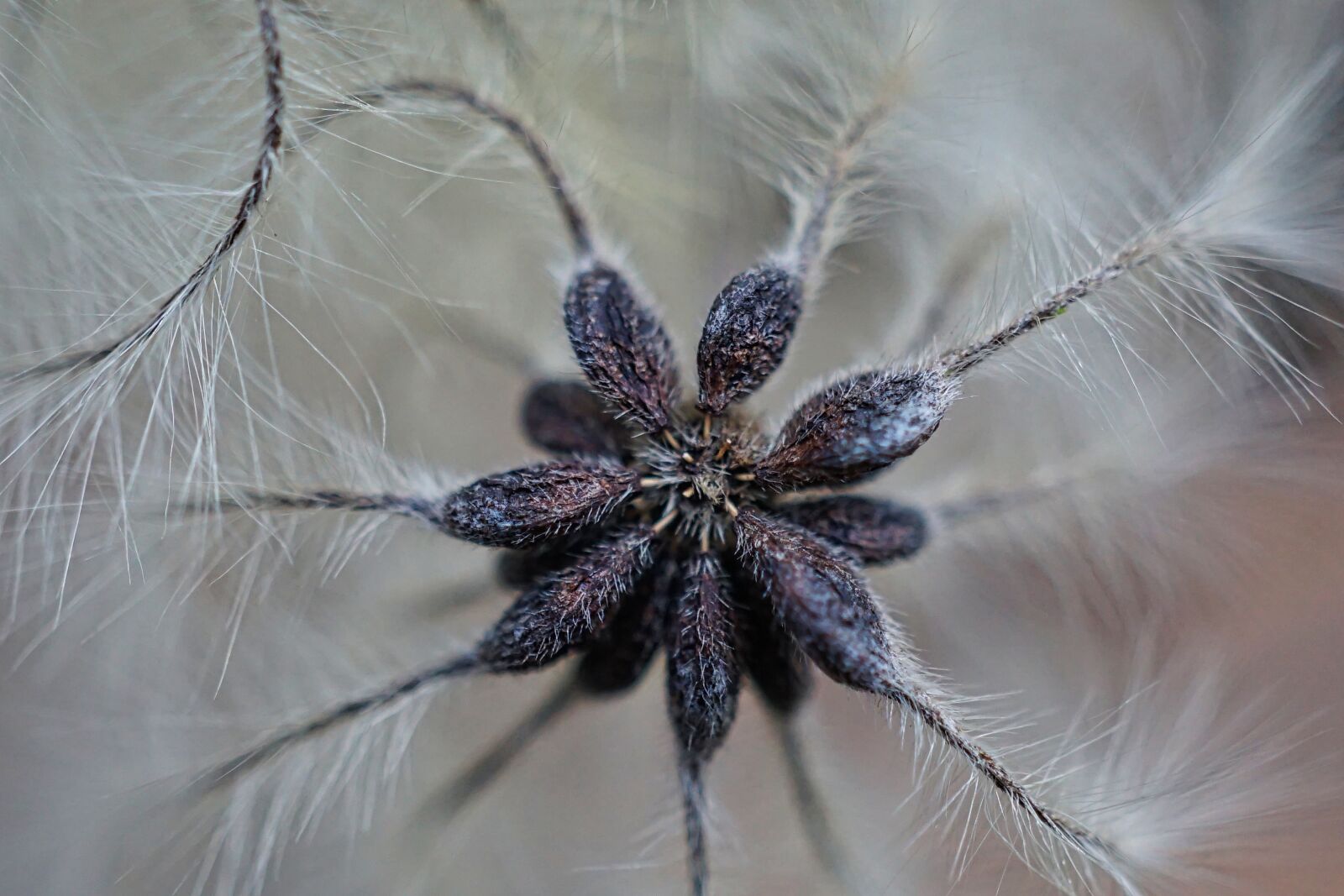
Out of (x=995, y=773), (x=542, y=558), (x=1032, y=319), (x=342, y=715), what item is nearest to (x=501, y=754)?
(x=342, y=715)

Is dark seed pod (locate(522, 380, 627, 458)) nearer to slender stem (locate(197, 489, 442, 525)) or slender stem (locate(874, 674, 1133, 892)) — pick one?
slender stem (locate(197, 489, 442, 525))

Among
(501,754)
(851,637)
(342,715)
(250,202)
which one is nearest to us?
(851,637)

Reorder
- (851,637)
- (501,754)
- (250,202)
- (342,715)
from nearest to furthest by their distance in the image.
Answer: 1. (851,637)
2. (250,202)
3. (342,715)
4. (501,754)

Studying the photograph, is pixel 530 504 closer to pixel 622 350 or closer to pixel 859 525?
pixel 622 350

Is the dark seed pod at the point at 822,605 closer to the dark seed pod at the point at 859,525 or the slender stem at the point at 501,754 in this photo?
the dark seed pod at the point at 859,525

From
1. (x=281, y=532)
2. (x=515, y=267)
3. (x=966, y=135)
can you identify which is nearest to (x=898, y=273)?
(x=966, y=135)

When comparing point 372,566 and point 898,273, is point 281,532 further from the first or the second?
point 898,273
